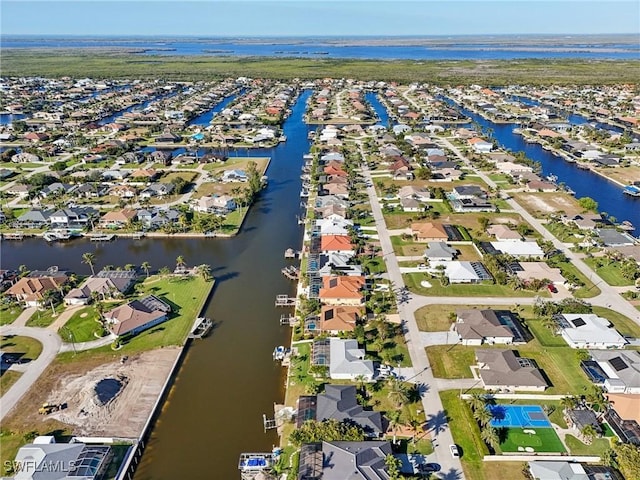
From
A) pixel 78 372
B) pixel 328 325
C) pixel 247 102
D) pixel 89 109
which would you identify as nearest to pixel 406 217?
pixel 328 325

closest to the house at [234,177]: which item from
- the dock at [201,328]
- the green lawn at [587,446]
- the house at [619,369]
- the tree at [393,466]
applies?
the dock at [201,328]

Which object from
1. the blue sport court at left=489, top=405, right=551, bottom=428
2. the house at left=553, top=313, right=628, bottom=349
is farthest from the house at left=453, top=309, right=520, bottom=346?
the blue sport court at left=489, top=405, right=551, bottom=428

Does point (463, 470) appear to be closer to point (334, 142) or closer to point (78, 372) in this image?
point (78, 372)

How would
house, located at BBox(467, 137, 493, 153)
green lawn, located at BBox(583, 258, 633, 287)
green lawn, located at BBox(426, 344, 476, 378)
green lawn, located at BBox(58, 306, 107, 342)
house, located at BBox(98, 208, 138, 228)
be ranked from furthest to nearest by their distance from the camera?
house, located at BBox(467, 137, 493, 153)
house, located at BBox(98, 208, 138, 228)
green lawn, located at BBox(583, 258, 633, 287)
green lawn, located at BBox(58, 306, 107, 342)
green lawn, located at BBox(426, 344, 476, 378)

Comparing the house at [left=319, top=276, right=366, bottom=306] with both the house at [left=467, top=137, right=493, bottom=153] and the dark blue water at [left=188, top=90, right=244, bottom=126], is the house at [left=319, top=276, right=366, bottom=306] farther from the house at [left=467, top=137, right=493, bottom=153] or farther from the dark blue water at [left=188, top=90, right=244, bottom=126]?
the dark blue water at [left=188, top=90, right=244, bottom=126]

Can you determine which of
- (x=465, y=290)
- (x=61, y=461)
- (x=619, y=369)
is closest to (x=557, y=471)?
(x=619, y=369)

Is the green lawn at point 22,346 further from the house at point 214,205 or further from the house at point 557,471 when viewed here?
the house at point 557,471
